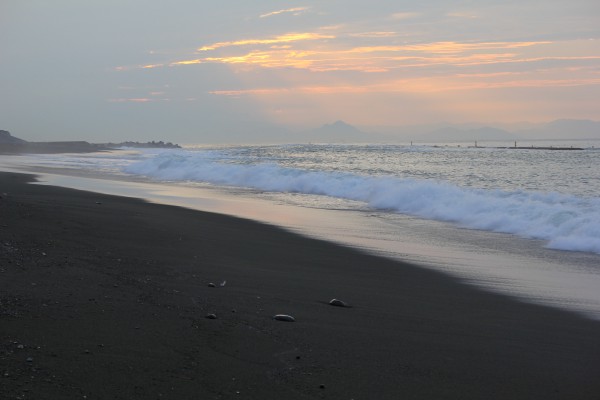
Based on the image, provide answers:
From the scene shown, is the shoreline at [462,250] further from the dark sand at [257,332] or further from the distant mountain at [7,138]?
the distant mountain at [7,138]

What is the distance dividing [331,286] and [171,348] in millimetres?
3235

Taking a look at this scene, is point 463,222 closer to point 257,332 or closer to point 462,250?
point 462,250

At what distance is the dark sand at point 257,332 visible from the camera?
12.6 ft

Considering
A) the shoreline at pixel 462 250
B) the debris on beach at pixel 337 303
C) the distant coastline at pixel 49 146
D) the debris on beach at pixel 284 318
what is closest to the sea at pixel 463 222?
the shoreline at pixel 462 250

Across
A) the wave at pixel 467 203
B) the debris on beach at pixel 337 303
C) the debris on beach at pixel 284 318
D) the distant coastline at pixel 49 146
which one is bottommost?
the debris on beach at pixel 337 303

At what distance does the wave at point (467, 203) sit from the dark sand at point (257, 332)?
5.11m

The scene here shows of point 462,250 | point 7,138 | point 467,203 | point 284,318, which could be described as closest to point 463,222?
point 467,203

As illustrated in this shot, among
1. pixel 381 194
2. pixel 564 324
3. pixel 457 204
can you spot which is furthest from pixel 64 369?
pixel 381 194

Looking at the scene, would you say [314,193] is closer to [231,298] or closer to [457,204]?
[457,204]

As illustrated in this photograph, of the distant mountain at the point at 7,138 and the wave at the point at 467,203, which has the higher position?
the distant mountain at the point at 7,138

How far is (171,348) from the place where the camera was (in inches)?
171

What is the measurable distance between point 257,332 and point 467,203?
474 inches

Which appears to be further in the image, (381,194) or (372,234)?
(381,194)

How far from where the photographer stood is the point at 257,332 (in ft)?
16.5
